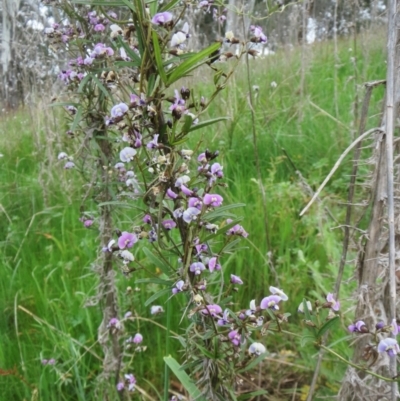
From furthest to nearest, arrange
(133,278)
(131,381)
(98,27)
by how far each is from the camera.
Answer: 1. (133,278)
2. (131,381)
3. (98,27)

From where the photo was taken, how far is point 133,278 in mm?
1857

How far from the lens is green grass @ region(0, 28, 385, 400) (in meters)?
1.54

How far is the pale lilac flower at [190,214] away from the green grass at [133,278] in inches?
25.8

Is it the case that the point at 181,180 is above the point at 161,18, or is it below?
below

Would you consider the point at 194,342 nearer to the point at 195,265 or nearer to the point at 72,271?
the point at 195,265

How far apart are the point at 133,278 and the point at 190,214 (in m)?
1.17

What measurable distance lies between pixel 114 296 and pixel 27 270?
0.71m

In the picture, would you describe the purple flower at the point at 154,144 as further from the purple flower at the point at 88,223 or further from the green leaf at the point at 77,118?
the purple flower at the point at 88,223

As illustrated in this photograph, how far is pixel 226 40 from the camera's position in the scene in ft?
2.69

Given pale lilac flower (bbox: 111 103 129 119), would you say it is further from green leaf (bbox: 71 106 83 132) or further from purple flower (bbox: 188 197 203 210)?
green leaf (bbox: 71 106 83 132)

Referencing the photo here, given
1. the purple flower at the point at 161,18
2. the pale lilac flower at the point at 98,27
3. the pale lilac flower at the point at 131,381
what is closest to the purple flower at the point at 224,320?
the purple flower at the point at 161,18

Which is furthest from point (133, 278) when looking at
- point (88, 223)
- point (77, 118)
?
point (77, 118)

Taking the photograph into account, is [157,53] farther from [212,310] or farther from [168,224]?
[212,310]

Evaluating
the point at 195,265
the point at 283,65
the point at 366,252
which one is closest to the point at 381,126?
the point at 366,252
